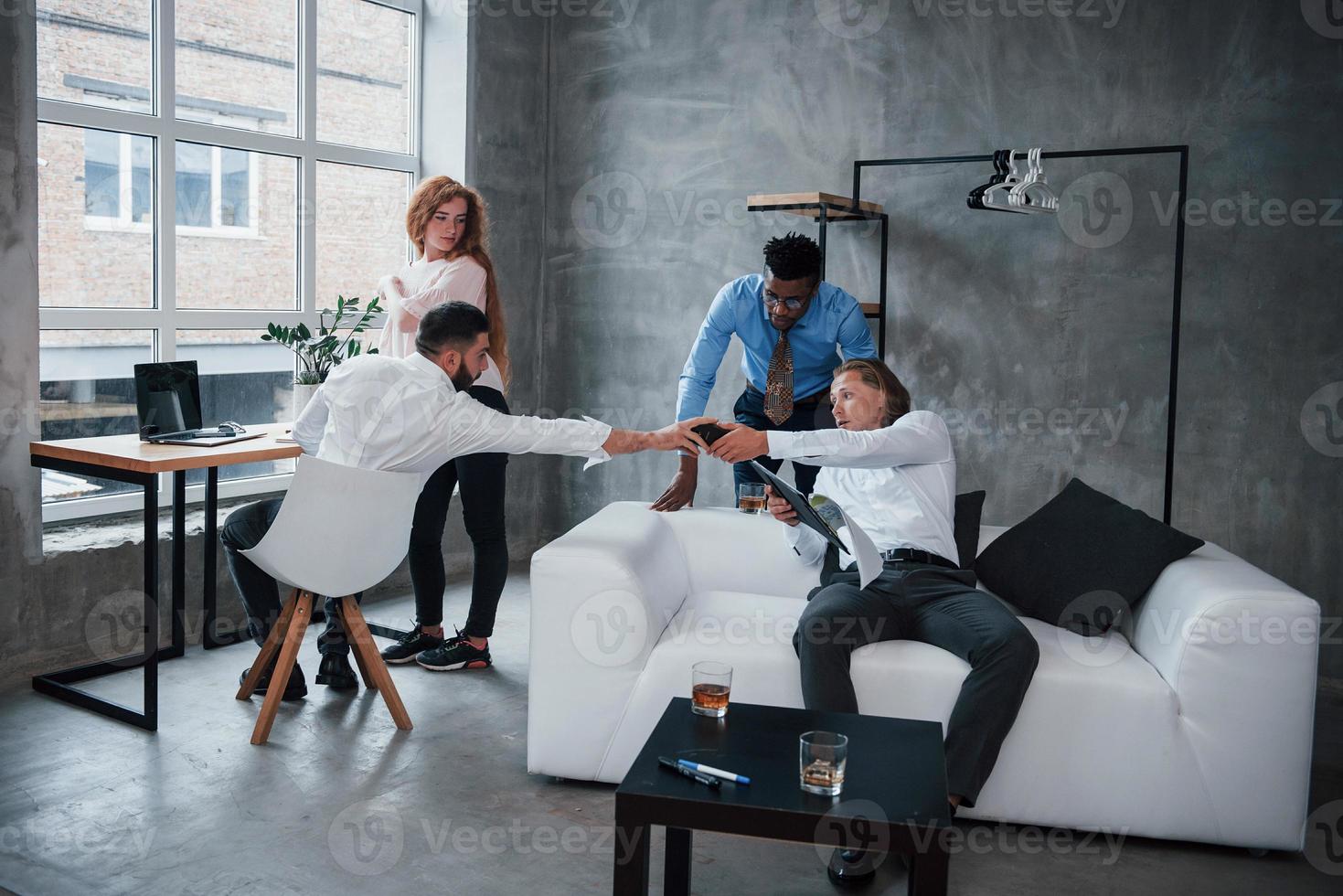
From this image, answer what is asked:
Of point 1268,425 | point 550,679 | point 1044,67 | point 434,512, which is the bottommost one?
point 550,679

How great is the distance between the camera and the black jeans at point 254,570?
334cm

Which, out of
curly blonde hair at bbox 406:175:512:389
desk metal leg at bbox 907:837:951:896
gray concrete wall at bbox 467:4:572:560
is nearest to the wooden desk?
curly blonde hair at bbox 406:175:512:389

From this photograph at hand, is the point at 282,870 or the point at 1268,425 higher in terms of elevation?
the point at 1268,425

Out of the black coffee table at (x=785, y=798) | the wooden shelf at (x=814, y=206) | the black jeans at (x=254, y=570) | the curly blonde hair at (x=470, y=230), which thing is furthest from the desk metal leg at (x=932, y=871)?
the wooden shelf at (x=814, y=206)

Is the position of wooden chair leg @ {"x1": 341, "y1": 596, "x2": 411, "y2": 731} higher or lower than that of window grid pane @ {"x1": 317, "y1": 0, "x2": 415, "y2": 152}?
lower

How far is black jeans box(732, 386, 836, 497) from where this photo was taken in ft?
12.9

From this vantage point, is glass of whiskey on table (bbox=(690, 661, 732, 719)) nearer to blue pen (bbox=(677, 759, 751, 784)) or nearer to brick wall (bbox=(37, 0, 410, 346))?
blue pen (bbox=(677, 759, 751, 784))

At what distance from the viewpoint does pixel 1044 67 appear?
434 centimetres

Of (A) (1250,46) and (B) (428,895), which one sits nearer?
(B) (428,895)

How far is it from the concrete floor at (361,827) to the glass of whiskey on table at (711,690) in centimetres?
42

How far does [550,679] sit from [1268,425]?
272cm

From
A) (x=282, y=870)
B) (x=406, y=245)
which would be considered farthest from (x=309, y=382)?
(x=282, y=870)

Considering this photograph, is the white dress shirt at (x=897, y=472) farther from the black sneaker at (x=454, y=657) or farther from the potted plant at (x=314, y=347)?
the potted plant at (x=314, y=347)

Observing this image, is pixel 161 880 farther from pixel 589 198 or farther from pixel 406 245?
pixel 589 198
